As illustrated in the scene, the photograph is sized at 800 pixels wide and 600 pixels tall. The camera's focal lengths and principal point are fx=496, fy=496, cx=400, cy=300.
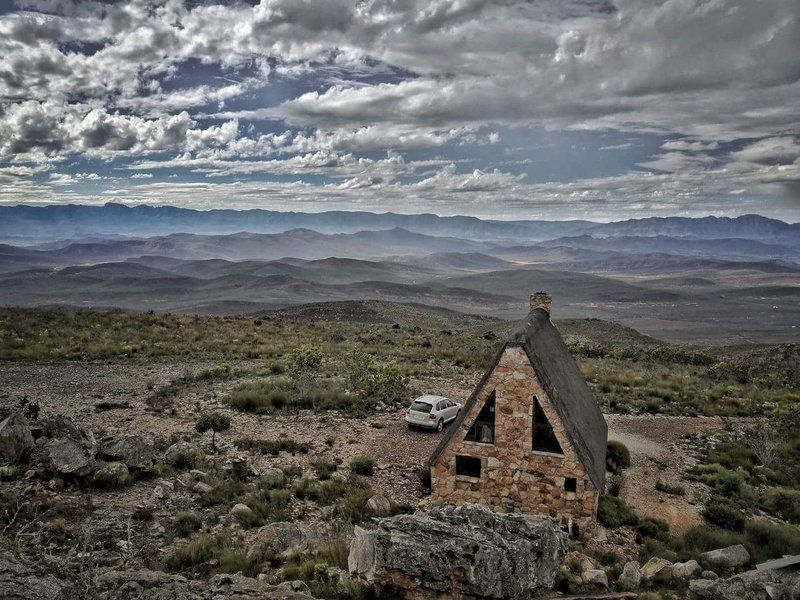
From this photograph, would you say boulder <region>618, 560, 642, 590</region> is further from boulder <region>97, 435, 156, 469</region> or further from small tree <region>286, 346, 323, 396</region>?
small tree <region>286, 346, 323, 396</region>

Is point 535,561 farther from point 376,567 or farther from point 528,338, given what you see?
point 528,338

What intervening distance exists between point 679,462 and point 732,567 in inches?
308

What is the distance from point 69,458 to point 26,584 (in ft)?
26.6

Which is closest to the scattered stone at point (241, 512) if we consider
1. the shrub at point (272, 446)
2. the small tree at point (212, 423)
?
the shrub at point (272, 446)

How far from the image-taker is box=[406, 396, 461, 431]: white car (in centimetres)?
2016

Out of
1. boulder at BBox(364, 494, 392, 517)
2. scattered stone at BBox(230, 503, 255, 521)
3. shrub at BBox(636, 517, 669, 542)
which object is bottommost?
shrub at BBox(636, 517, 669, 542)

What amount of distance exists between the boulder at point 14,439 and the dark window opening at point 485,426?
1236 centimetres

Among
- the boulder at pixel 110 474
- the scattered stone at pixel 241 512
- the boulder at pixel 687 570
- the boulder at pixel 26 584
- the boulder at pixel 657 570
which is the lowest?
the scattered stone at pixel 241 512

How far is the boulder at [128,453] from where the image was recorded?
14289 millimetres

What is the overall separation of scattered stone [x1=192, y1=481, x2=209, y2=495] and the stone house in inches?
247

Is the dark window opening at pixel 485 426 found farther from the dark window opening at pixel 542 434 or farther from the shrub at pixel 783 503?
the shrub at pixel 783 503

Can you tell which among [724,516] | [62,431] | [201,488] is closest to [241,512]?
[201,488]

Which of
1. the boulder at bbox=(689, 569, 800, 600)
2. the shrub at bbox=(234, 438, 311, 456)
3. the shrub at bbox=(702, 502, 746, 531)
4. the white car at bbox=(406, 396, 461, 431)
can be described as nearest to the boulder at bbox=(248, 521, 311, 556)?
the shrub at bbox=(234, 438, 311, 456)

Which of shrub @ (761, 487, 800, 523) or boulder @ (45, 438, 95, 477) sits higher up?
boulder @ (45, 438, 95, 477)
